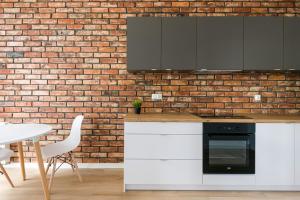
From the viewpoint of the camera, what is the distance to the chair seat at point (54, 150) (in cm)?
296

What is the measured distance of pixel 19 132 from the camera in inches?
105

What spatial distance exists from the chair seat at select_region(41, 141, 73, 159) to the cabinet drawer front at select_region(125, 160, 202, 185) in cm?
75

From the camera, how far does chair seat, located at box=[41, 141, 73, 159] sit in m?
2.96

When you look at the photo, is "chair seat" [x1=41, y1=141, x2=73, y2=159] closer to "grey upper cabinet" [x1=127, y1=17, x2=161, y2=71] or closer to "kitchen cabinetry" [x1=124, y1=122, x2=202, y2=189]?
"kitchen cabinetry" [x1=124, y1=122, x2=202, y2=189]

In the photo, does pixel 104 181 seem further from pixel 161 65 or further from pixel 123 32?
pixel 123 32

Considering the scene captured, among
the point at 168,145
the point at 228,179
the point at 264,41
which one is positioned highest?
the point at 264,41

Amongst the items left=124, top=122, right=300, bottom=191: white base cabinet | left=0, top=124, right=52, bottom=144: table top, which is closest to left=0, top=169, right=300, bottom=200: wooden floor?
left=124, top=122, right=300, bottom=191: white base cabinet

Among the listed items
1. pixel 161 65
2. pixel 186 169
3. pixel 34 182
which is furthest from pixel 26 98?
pixel 186 169

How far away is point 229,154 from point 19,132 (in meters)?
2.29

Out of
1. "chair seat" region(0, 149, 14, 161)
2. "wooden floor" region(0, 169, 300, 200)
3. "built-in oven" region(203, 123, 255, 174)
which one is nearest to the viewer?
"chair seat" region(0, 149, 14, 161)

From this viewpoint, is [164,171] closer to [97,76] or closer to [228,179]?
[228,179]

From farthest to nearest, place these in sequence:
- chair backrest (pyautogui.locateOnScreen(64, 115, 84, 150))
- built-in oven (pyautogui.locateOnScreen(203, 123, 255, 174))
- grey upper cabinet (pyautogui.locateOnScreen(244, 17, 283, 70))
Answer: grey upper cabinet (pyautogui.locateOnScreen(244, 17, 283, 70)) → chair backrest (pyautogui.locateOnScreen(64, 115, 84, 150)) → built-in oven (pyautogui.locateOnScreen(203, 123, 255, 174))

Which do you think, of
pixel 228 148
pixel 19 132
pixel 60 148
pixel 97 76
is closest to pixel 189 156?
pixel 228 148

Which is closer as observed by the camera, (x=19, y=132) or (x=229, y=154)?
(x=19, y=132)
